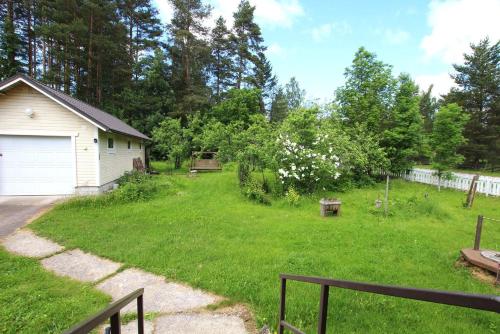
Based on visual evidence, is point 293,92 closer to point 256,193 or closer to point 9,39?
point 9,39

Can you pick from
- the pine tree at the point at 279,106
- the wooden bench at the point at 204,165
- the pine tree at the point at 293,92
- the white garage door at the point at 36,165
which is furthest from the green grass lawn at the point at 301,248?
the pine tree at the point at 293,92

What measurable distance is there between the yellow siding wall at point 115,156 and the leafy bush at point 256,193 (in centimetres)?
536

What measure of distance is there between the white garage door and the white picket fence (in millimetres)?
16872

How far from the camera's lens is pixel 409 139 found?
13.8m

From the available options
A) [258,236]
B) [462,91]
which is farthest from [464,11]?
[462,91]

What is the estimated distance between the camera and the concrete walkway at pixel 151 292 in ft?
8.58

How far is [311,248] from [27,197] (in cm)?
945

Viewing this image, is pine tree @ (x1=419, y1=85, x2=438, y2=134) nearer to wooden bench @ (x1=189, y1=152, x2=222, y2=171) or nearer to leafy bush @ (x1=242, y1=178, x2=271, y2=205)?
wooden bench @ (x1=189, y1=152, x2=222, y2=171)

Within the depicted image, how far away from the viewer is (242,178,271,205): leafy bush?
8445 millimetres

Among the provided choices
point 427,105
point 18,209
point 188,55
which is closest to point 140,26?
point 188,55

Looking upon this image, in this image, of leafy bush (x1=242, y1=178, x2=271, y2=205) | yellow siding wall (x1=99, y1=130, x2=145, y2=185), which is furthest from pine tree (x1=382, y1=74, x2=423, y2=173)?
yellow siding wall (x1=99, y1=130, x2=145, y2=185)

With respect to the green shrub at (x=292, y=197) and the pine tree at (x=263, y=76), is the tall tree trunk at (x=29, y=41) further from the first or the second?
the green shrub at (x=292, y=197)

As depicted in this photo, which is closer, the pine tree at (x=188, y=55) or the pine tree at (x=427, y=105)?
the pine tree at (x=188, y=55)

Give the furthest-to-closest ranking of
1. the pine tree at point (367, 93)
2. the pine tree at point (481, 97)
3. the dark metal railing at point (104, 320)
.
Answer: the pine tree at point (481, 97)
the pine tree at point (367, 93)
the dark metal railing at point (104, 320)
